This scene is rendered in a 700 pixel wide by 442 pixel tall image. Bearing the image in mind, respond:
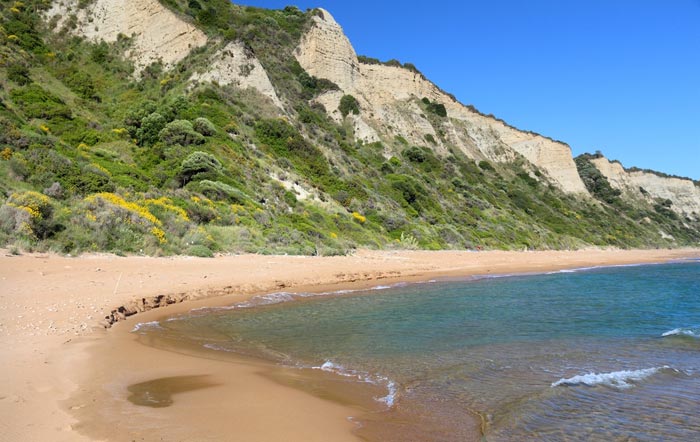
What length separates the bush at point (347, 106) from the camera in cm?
5571

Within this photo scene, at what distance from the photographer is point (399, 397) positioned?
5820mm

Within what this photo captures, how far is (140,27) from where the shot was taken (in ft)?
150

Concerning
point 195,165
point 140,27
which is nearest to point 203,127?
point 195,165

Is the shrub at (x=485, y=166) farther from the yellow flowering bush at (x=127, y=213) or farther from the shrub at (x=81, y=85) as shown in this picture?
the yellow flowering bush at (x=127, y=213)

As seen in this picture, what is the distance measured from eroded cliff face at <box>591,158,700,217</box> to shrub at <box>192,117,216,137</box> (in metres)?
81.7

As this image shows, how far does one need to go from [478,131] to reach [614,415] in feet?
240

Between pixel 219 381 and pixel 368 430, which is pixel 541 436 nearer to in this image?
pixel 368 430

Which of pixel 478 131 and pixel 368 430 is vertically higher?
pixel 478 131

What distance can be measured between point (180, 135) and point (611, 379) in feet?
94.0

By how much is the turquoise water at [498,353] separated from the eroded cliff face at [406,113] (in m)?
42.8

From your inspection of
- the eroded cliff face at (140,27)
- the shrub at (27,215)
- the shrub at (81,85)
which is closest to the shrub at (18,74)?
the shrub at (81,85)

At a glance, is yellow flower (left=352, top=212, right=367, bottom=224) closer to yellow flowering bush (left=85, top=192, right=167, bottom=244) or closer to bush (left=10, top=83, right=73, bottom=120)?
yellow flowering bush (left=85, top=192, right=167, bottom=244)

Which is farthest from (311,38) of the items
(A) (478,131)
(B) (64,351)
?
(B) (64,351)

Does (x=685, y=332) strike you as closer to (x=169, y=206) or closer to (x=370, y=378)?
(x=370, y=378)
